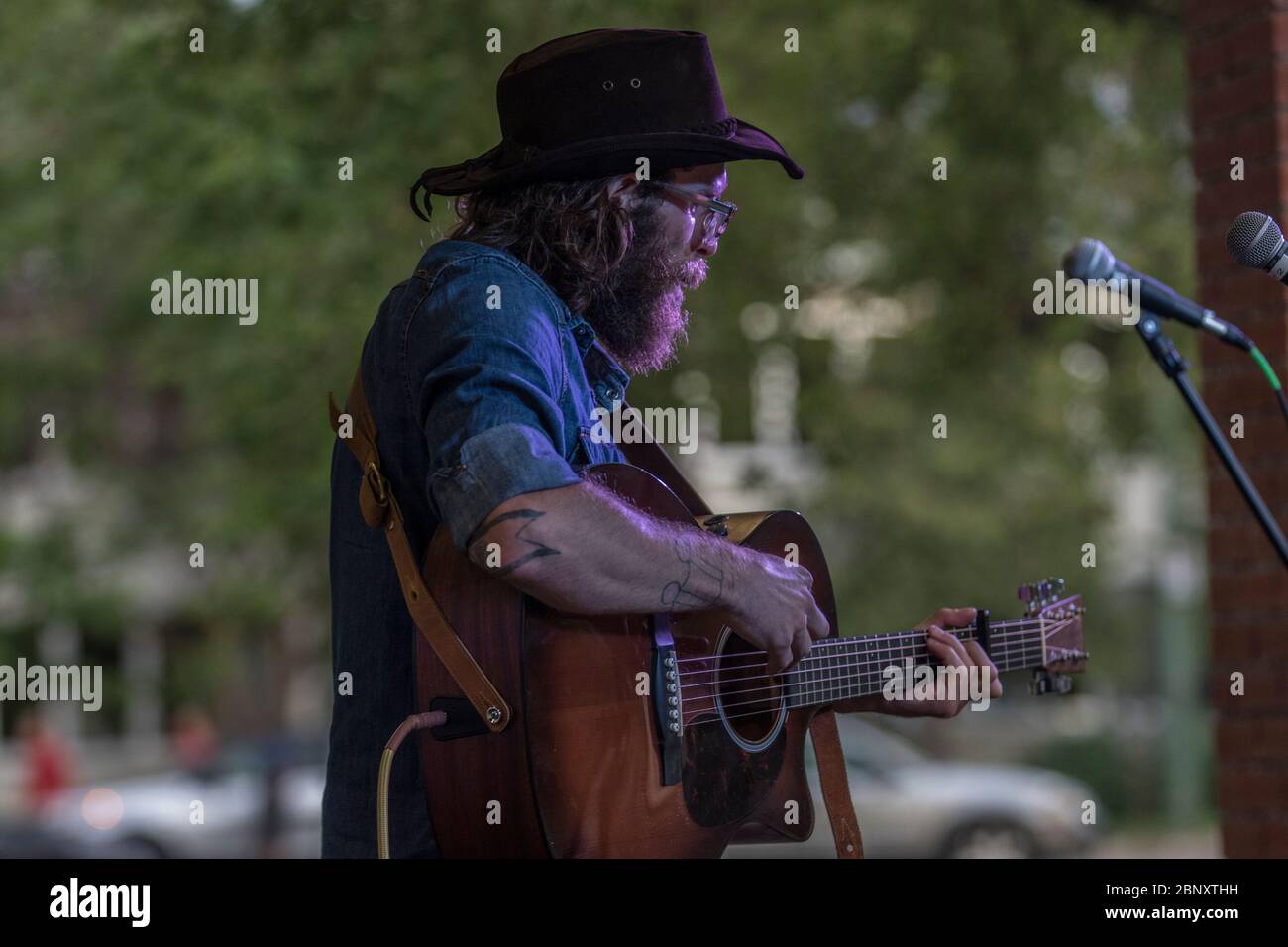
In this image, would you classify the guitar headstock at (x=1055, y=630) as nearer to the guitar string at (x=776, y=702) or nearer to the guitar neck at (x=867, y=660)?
the guitar neck at (x=867, y=660)

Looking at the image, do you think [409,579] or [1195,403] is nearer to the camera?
[409,579]

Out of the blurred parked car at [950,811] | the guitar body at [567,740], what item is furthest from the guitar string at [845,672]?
the blurred parked car at [950,811]


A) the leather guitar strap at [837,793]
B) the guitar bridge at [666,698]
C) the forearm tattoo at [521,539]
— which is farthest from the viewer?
the leather guitar strap at [837,793]

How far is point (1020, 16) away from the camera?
8734mm

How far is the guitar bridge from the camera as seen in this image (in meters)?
2.52

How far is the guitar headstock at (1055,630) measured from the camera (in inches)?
129

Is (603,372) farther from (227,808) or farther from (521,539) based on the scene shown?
(227,808)

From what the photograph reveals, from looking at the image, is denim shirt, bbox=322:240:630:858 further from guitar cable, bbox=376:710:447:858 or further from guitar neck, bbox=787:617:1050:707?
guitar neck, bbox=787:617:1050:707

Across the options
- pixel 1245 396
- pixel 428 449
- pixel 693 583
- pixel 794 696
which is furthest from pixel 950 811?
pixel 428 449

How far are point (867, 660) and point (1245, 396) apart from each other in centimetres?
191

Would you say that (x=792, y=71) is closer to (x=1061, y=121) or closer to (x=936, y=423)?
(x=1061, y=121)

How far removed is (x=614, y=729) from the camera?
8.07ft

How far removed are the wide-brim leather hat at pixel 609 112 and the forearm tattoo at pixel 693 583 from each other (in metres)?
0.66

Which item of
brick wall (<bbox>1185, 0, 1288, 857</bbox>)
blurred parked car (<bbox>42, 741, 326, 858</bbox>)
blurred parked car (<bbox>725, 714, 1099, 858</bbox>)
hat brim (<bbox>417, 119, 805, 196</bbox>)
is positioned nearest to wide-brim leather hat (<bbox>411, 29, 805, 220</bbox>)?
hat brim (<bbox>417, 119, 805, 196</bbox>)
